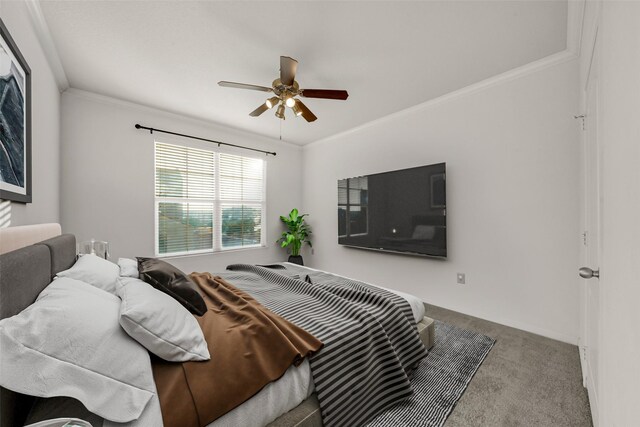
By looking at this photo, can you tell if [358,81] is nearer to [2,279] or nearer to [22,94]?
[22,94]

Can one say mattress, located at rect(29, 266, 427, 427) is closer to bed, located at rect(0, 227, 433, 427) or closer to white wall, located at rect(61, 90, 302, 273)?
bed, located at rect(0, 227, 433, 427)

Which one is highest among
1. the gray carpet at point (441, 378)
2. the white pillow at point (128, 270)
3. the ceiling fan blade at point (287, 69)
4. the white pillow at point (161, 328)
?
the ceiling fan blade at point (287, 69)

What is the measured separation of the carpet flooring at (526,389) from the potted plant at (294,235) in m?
3.23

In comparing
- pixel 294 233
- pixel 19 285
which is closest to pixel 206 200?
pixel 294 233

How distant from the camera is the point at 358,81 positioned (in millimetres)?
2836

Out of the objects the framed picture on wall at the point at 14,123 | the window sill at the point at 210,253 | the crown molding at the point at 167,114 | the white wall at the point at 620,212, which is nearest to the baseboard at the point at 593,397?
the white wall at the point at 620,212

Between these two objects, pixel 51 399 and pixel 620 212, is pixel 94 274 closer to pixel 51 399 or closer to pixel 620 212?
pixel 51 399

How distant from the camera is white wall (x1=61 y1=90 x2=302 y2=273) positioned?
308 cm

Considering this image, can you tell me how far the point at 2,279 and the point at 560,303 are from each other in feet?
12.1

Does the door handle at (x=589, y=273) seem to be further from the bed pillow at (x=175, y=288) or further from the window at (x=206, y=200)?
the window at (x=206, y=200)

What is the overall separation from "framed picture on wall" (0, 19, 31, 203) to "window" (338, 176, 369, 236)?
353 centimetres

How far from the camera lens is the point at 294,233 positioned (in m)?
4.94

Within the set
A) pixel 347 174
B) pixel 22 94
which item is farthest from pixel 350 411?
pixel 347 174

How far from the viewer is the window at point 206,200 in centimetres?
378
